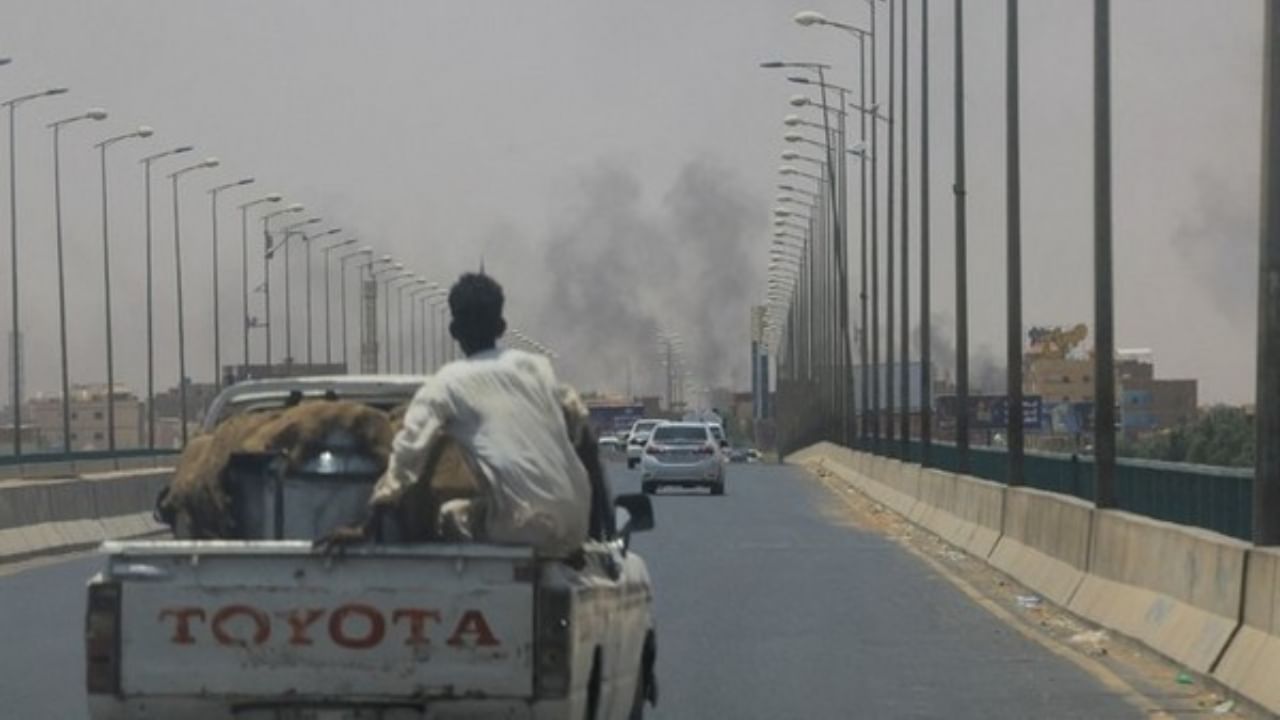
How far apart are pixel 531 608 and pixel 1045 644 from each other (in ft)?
41.1

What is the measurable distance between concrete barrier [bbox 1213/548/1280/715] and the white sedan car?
1896 inches

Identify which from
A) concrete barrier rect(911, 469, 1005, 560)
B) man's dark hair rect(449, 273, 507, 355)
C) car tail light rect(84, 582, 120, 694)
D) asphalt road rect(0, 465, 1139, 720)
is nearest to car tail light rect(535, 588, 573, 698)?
man's dark hair rect(449, 273, 507, 355)

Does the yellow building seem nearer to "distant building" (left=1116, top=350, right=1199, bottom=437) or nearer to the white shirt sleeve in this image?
"distant building" (left=1116, top=350, right=1199, bottom=437)

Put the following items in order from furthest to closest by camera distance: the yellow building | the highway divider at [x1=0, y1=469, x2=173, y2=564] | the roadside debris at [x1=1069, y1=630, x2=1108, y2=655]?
the yellow building
the highway divider at [x1=0, y1=469, x2=173, y2=564]
the roadside debris at [x1=1069, y1=630, x2=1108, y2=655]

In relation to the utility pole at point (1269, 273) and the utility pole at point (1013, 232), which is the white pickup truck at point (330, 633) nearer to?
the utility pole at point (1269, 273)

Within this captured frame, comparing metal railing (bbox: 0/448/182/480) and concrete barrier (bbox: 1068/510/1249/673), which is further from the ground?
concrete barrier (bbox: 1068/510/1249/673)

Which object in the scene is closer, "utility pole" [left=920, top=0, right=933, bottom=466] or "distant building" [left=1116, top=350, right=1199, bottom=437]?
"utility pole" [left=920, top=0, right=933, bottom=466]

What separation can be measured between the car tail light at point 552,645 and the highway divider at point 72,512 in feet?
84.3

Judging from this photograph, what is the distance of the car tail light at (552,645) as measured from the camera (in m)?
11.7

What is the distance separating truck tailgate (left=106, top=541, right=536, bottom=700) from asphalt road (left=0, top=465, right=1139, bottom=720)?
5.94m

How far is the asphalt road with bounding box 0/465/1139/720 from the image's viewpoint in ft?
61.6

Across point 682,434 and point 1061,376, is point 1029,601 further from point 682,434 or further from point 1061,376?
point 1061,376

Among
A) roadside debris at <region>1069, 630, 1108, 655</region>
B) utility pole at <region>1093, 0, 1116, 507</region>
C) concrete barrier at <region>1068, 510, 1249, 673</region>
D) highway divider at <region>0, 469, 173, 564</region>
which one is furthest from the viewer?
highway divider at <region>0, 469, 173, 564</region>

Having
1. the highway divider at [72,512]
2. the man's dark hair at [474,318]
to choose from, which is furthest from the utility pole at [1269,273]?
the highway divider at [72,512]
